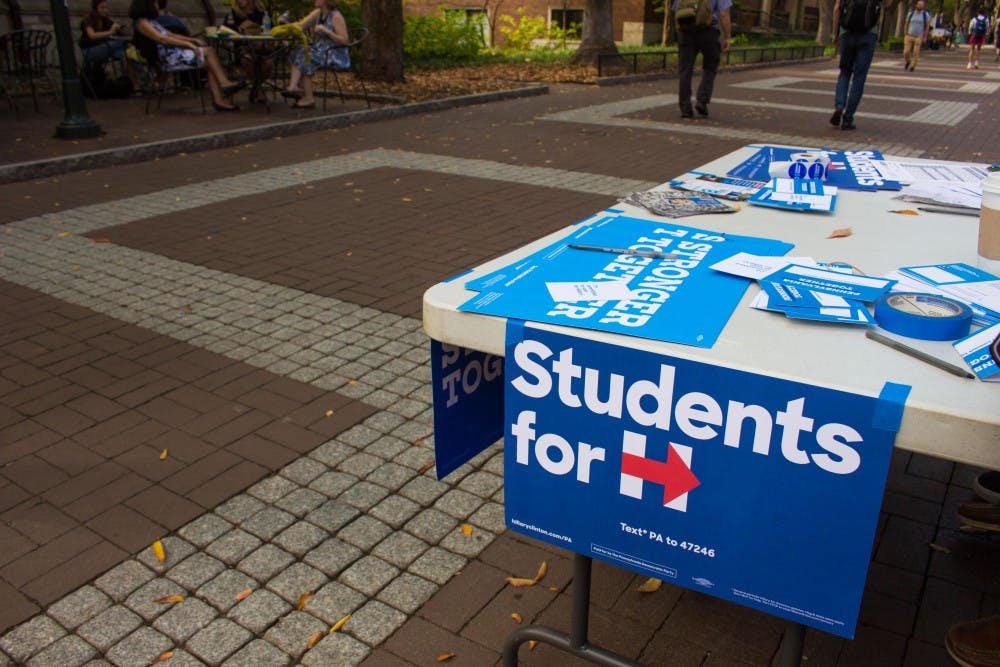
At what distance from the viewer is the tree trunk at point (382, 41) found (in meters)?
13.6

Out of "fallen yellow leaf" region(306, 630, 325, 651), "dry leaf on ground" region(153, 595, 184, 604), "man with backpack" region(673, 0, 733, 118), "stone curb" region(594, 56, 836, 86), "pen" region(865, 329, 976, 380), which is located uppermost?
"man with backpack" region(673, 0, 733, 118)

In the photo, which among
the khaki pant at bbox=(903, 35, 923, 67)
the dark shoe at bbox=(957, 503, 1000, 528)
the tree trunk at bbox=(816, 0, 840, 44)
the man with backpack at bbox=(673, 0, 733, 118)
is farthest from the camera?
the tree trunk at bbox=(816, 0, 840, 44)

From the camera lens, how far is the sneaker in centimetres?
287

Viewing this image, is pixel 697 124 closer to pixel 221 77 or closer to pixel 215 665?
pixel 221 77

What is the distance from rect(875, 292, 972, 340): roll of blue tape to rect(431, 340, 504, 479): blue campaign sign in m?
0.94

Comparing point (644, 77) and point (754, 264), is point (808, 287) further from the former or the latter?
point (644, 77)

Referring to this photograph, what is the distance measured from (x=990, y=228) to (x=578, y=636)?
140cm

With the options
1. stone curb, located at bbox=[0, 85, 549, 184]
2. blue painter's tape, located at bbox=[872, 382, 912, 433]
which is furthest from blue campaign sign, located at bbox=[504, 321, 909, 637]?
stone curb, located at bbox=[0, 85, 549, 184]

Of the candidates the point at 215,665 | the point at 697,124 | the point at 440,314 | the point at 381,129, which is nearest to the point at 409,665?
the point at 215,665

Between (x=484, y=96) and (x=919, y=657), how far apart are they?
1252 cm

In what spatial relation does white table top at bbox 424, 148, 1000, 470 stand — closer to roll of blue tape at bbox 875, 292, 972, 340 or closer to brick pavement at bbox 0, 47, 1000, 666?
roll of blue tape at bbox 875, 292, 972, 340

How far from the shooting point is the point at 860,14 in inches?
395

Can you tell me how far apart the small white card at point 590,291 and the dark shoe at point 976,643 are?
1266 mm

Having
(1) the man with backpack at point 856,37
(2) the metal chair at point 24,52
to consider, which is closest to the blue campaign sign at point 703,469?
(1) the man with backpack at point 856,37
